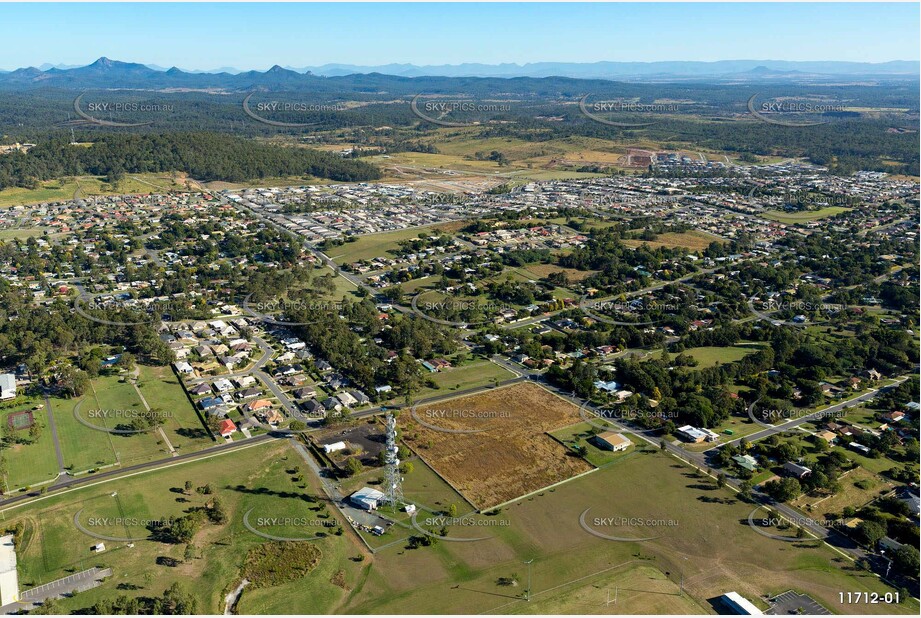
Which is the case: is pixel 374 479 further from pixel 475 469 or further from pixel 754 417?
pixel 754 417

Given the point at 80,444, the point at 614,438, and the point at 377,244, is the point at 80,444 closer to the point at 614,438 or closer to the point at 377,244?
the point at 614,438

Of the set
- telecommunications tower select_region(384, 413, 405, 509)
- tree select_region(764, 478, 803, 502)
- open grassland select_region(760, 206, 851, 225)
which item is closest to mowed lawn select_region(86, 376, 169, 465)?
telecommunications tower select_region(384, 413, 405, 509)

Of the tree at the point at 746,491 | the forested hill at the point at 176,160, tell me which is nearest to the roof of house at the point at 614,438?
the tree at the point at 746,491

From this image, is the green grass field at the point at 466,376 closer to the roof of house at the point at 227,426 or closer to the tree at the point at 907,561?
the roof of house at the point at 227,426

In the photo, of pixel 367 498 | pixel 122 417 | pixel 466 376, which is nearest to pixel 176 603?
pixel 367 498

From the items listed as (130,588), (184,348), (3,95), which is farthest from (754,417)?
(3,95)

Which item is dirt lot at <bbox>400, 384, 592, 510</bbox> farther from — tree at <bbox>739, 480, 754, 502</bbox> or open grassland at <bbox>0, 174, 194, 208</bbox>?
open grassland at <bbox>0, 174, 194, 208</bbox>
